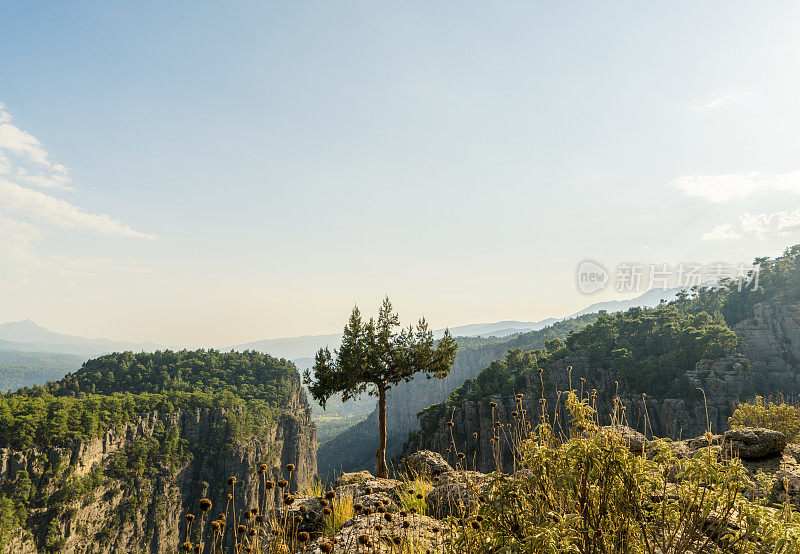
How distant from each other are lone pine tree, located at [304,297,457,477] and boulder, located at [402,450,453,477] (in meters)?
5.68

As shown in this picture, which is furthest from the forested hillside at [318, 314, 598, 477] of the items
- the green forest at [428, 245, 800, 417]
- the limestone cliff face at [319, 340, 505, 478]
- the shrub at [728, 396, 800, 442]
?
the shrub at [728, 396, 800, 442]

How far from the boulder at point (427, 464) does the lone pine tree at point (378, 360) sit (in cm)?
568

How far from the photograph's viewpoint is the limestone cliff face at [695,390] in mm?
54406

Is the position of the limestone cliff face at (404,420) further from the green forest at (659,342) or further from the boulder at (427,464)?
the boulder at (427,464)

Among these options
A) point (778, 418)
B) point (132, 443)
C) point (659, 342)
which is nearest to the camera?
point (778, 418)

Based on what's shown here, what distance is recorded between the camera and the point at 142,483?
72.1m

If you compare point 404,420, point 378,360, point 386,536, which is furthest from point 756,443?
point 404,420

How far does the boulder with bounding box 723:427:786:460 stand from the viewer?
8.26 meters

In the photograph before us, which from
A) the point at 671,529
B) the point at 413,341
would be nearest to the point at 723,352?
the point at 413,341

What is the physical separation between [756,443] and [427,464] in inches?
325

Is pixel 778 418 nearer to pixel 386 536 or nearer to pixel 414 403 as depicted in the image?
pixel 386 536

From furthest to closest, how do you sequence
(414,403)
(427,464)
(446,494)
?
1. (414,403)
2. (427,464)
3. (446,494)

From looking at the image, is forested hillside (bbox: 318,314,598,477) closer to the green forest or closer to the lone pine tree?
the green forest

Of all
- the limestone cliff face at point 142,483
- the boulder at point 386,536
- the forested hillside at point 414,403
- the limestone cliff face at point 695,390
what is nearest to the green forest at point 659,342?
the limestone cliff face at point 695,390
